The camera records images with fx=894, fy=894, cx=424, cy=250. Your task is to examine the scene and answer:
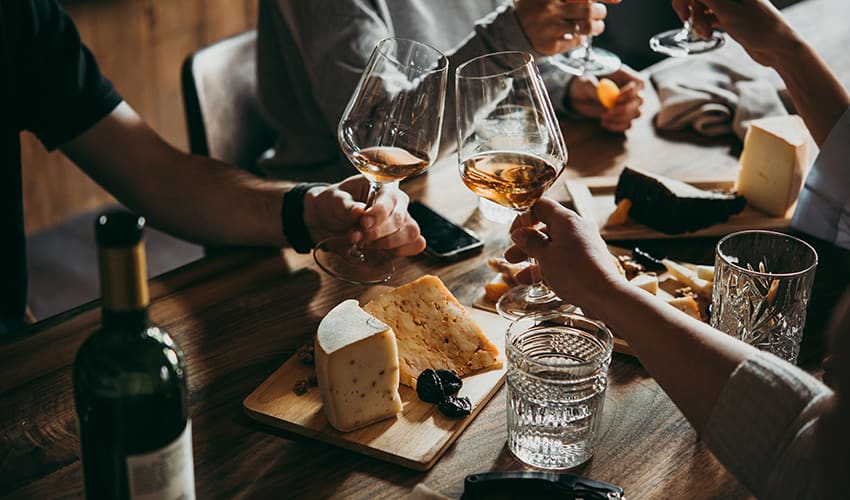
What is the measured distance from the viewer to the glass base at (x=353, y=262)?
1340 millimetres

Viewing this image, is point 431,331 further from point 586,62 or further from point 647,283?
point 586,62

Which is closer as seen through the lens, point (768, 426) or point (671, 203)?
point (768, 426)

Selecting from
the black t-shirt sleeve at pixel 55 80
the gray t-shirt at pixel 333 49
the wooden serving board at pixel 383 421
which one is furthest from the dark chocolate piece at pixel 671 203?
the black t-shirt sleeve at pixel 55 80

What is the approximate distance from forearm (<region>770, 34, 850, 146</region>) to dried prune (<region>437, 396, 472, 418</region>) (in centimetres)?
81

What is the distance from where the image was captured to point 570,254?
1.03 meters

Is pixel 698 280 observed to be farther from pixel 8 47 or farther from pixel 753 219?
pixel 8 47

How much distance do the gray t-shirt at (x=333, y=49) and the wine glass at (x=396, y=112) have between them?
0.36 metres

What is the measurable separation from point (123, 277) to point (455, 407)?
47cm

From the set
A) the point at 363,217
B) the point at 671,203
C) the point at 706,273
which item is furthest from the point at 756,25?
the point at 363,217

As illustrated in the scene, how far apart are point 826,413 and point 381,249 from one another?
2.54 ft

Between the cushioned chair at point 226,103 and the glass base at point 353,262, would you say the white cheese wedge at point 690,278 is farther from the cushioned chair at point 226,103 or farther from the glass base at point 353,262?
the cushioned chair at point 226,103

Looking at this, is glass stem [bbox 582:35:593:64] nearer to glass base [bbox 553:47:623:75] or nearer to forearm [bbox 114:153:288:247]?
glass base [bbox 553:47:623:75]

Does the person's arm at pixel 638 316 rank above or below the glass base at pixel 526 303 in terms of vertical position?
above

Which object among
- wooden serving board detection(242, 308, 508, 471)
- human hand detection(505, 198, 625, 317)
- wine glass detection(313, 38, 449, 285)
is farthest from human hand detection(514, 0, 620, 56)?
wooden serving board detection(242, 308, 508, 471)
